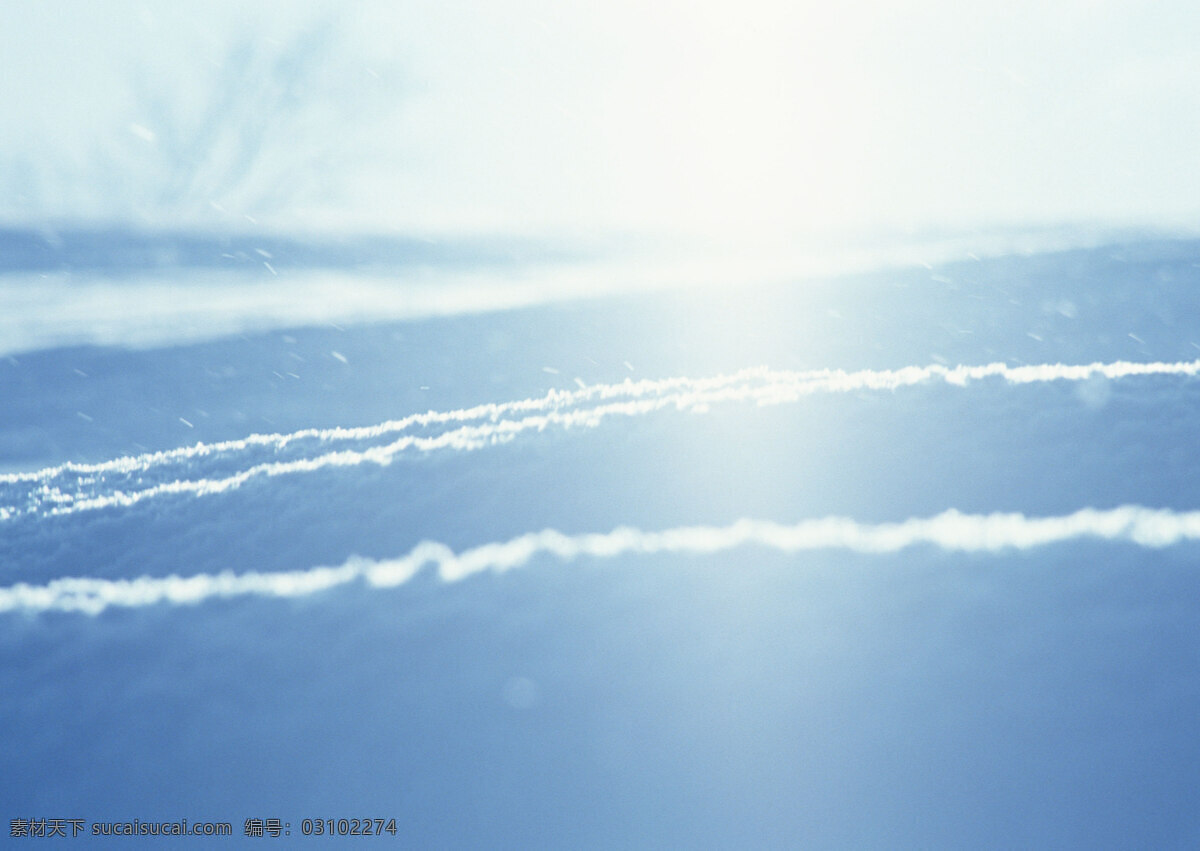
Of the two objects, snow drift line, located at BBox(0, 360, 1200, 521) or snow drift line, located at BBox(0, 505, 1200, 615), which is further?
snow drift line, located at BBox(0, 360, 1200, 521)

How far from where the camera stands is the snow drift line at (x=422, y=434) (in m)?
3.12

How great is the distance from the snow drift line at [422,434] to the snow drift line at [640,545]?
19.0 inches

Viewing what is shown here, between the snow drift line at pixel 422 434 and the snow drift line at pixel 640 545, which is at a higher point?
the snow drift line at pixel 422 434

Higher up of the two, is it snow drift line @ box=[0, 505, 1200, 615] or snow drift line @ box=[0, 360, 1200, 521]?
snow drift line @ box=[0, 360, 1200, 521]

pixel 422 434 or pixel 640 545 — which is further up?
pixel 422 434

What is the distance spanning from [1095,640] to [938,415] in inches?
36.7

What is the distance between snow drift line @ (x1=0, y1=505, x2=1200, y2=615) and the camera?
2.38 meters

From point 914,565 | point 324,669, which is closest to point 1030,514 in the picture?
point 914,565

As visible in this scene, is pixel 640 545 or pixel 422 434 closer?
pixel 640 545

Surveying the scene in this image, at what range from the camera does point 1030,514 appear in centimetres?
248

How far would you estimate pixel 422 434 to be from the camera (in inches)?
135

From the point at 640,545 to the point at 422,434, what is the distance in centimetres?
111

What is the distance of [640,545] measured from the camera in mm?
2656

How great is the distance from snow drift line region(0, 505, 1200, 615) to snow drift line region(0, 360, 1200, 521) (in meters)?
0.48
